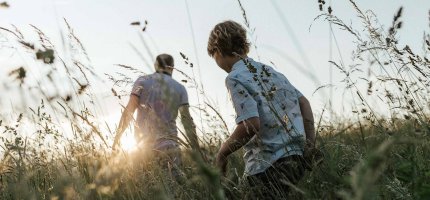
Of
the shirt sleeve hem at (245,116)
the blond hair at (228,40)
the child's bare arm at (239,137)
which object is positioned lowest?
the child's bare arm at (239,137)

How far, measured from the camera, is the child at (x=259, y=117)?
9.07 ft

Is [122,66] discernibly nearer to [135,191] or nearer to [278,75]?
[135,191]

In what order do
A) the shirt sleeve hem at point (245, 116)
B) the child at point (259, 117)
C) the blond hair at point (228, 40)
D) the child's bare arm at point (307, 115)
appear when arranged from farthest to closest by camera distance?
the blond hair at point (228, 40) < the child's bare arm at point (307, 115) < the shirt sleeve hem at point (245, 116) < the child at point (259, 117)

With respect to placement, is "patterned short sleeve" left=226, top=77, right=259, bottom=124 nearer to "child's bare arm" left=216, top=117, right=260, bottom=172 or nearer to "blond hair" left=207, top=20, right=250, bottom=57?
"child's bare arm" left=216, top=117, right=260, bottom=172

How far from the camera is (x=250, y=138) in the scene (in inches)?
112

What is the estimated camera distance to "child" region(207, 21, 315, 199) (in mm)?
2766

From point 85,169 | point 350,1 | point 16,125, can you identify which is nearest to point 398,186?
point 85,169

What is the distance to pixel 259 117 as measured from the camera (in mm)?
3123

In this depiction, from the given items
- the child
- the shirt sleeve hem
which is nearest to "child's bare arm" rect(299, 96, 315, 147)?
the child

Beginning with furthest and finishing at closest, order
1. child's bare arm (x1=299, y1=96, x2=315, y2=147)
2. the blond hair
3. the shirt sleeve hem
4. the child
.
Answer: the blond hair → child's bare arm (x1=299, y1=96, x2=315, y2=147) → the shirt sleeve hem → the child

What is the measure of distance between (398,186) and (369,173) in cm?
127

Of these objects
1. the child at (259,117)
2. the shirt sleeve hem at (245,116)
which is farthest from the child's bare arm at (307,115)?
the shirt sleeve hem at (245,116)

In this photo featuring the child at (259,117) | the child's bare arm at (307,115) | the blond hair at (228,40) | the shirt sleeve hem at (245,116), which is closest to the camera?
the child at (259,117)

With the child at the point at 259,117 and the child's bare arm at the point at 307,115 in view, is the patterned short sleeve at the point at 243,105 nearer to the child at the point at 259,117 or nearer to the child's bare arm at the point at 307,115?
the child at the point at 259,117
